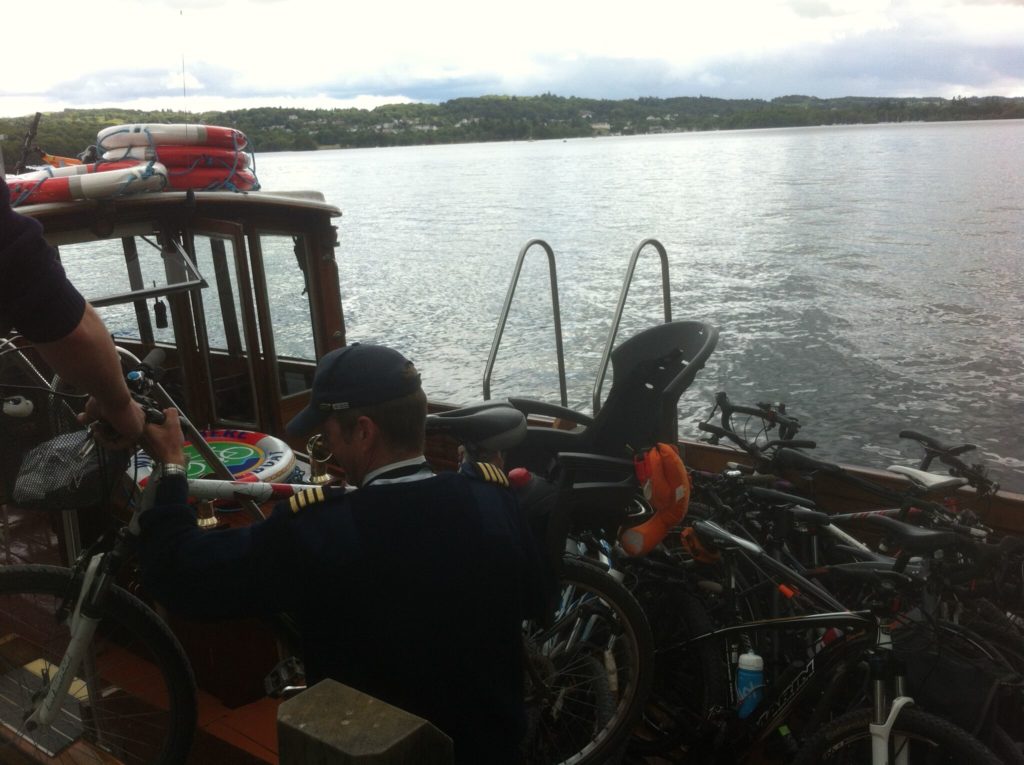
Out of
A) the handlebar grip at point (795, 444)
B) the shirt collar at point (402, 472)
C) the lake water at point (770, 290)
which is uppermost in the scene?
the shirt collar at point (402, 472)

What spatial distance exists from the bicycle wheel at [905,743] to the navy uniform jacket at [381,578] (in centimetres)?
112

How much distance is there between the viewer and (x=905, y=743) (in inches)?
88.8

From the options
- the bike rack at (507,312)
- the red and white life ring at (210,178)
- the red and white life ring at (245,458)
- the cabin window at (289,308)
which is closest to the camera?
the red and white life ring at (245,458)

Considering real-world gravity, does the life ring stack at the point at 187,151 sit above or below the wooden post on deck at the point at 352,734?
above

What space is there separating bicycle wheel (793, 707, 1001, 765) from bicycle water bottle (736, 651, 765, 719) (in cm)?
53

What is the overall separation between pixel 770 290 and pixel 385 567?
18.6 m

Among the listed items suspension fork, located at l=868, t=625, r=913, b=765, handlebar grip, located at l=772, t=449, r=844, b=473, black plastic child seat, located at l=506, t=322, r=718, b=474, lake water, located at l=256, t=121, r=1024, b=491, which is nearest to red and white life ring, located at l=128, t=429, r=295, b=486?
black plastic child seat, located at l=506, t=322, r=718, b=474

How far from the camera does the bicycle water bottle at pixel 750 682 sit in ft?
9.66

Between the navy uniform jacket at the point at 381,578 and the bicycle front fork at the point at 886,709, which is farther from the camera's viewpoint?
the bicycle front fork at the point at 886,709

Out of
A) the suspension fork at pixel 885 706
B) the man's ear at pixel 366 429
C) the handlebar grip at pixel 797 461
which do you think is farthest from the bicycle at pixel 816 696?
the man's ear at pixel 366 429

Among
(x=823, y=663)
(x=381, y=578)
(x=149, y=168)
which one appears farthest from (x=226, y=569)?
(x=149, y=168)

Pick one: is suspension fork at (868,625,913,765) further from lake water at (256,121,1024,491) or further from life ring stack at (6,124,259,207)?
lake water at (256,121,1024,491)

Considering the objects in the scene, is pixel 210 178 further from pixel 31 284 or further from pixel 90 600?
pixel 31 284

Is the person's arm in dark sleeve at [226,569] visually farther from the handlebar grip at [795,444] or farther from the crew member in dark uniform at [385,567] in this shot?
the handlebar grip at [795,444]
